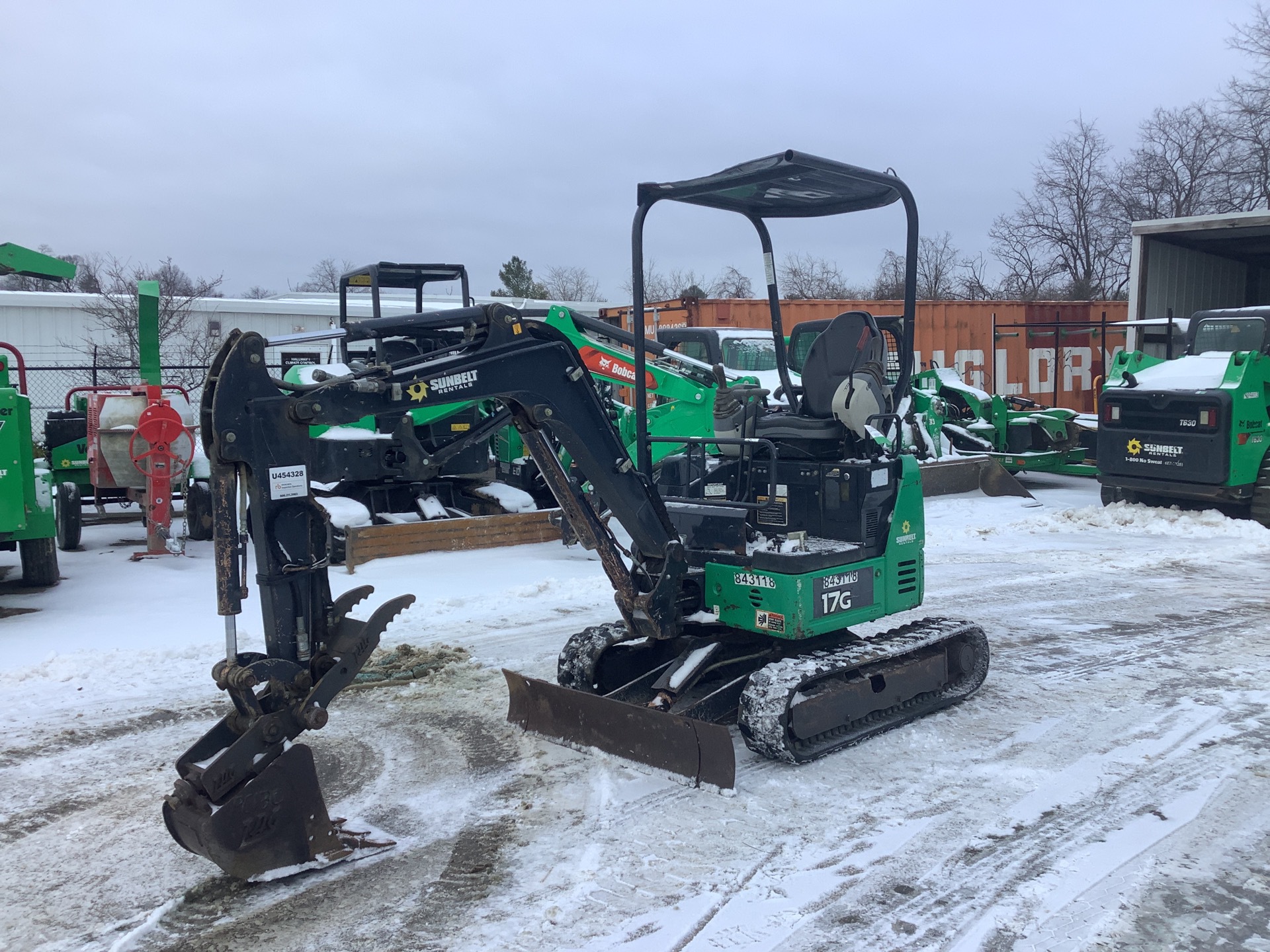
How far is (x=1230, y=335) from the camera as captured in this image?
13188mm

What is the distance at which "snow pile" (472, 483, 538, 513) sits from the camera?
1123 centimetres

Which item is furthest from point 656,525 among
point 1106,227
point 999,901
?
point 1106,227

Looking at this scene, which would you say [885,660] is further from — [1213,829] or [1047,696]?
[1213,829]

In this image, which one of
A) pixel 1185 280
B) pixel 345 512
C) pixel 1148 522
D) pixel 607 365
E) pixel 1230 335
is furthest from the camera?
pixel 1185 280

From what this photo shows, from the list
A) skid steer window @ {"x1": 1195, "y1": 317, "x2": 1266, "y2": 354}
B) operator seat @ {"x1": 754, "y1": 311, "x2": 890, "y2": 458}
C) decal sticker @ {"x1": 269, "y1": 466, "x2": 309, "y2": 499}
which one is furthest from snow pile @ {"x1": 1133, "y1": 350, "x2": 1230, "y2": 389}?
decal sticker @ {"x1": 269, "y1": 466, "x2": 309, "y2": 499}

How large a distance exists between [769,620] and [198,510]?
8240 millimetres

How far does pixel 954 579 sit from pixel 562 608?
12.2ft

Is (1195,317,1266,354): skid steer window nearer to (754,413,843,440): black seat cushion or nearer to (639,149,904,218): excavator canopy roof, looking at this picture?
(639,149,904,218): excavator canopy roof

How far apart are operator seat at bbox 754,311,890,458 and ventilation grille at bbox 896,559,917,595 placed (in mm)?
739

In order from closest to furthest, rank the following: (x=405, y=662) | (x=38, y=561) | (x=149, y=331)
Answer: (x=405, y=662) < (x=38, y=561) < (x=149, y=331)

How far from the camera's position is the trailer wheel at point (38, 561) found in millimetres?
9219

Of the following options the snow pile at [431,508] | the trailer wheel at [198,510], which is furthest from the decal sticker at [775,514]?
the trailer wheel at [198,510]

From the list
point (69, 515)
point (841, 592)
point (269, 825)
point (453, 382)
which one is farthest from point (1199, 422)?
point (69, 515)

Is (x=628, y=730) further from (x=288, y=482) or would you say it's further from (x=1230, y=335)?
(x=1230, y=335)
